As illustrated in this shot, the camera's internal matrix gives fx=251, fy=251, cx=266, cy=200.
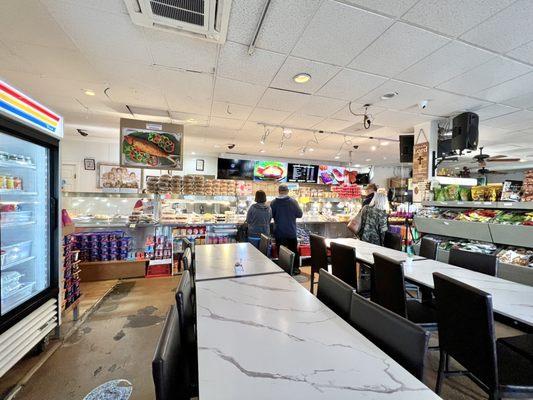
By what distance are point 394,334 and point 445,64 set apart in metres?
A: 2.88

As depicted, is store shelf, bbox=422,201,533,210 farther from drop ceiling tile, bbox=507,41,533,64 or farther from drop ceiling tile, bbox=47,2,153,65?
drop ceiling tile, bbox=47,2,153,65

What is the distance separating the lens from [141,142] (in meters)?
4.53

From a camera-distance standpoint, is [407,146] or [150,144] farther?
[407,146]

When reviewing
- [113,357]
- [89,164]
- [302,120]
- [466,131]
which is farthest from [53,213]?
[466,131]

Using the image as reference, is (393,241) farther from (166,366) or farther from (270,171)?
(270,171)

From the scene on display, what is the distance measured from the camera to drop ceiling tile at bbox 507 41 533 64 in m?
2.34

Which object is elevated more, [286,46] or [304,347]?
[286,46]

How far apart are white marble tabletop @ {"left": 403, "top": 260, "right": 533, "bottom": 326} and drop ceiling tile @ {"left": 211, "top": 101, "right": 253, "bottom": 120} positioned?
10.7 ft

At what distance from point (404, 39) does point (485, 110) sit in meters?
2.78

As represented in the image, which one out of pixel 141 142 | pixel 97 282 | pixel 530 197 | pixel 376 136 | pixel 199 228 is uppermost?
pixel 376 136

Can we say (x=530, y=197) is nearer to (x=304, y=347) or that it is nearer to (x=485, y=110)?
(x=485, y=110)

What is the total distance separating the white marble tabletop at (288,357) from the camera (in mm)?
853

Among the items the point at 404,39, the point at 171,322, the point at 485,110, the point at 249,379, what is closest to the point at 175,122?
the point at 404,39

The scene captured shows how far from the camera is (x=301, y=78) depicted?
303 centimetres
